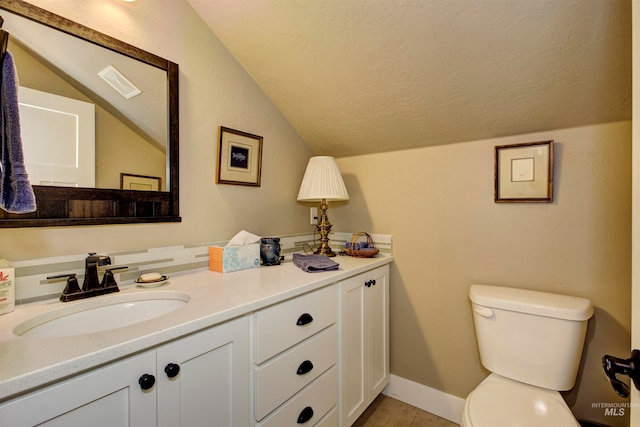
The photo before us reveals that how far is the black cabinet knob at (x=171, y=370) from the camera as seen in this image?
2.51 feet

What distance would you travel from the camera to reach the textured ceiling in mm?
1079

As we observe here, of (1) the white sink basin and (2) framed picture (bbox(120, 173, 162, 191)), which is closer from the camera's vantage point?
(1) the white sink basin

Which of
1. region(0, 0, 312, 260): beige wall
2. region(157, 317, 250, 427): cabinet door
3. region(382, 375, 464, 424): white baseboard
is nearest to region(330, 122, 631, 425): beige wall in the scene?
region(382, 375, 464, 424): white baseboard

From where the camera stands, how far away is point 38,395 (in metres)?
0.58

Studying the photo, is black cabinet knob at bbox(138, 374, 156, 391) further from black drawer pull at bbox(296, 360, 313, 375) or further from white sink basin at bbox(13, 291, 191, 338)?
black drawer pull at bbox(296, 360, 313, 375)

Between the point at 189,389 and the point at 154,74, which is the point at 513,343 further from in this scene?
the point at 154,74

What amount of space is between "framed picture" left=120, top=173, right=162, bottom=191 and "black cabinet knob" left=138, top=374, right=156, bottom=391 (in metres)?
0.76

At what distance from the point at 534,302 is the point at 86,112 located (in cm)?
196

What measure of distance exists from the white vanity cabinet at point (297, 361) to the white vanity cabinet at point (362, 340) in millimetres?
73

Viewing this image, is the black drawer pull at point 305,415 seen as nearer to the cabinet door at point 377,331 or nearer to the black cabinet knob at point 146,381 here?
the cabinet door at point 377,331

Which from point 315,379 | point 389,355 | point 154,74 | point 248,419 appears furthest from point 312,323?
point 154,74

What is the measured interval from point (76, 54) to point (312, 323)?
136cm

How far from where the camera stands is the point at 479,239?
1604 mm

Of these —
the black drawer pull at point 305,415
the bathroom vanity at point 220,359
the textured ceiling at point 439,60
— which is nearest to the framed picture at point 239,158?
the textured ceiling at point 439,60
